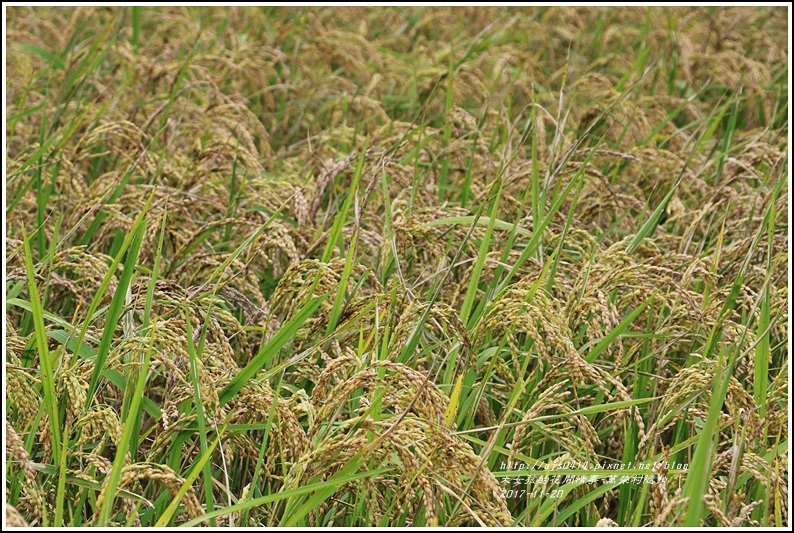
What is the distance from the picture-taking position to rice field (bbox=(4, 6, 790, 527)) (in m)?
1.50

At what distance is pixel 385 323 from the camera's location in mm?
1931

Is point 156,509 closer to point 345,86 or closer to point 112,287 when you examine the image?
point 112,287

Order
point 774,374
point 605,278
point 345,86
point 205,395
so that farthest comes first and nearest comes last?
point 345,86 < point 774,374 < point 605,278 < point 205,395

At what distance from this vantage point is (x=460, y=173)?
304cm

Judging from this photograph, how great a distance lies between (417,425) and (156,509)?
21.4 inches

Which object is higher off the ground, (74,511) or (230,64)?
(230,64)

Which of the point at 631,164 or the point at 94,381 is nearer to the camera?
the point at 94,381

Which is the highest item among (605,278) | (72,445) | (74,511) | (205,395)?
(605,278)

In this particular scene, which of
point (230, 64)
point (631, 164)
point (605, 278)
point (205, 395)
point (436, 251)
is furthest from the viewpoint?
point (230, 64)

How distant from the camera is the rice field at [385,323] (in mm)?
1495

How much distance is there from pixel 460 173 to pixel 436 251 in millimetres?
1099

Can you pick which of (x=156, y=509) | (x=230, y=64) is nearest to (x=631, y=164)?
(x=230, y=64)

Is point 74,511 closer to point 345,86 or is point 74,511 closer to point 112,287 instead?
point 112,287

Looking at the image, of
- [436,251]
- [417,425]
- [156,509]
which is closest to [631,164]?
[436,251]
